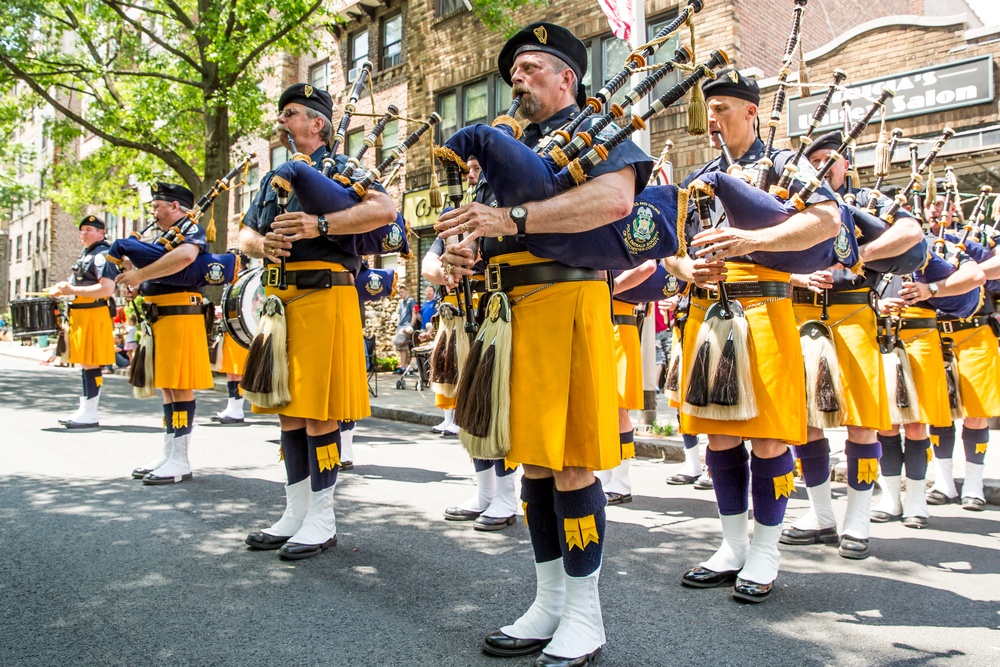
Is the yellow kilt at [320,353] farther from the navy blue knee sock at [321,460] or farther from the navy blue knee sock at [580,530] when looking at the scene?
the navy blue knee sock at [580,530]

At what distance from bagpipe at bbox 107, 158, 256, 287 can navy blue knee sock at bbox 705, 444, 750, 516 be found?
3956mm

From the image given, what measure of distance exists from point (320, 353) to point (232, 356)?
5662 mm

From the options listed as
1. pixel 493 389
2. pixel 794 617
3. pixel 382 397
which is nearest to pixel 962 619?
pixel 794 617

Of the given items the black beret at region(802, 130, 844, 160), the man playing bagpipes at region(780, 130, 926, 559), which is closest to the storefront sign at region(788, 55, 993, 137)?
the black beret at region(802, 130, 844, 160)

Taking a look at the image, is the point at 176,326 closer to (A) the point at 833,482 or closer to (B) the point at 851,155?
(B) the point at 851,155

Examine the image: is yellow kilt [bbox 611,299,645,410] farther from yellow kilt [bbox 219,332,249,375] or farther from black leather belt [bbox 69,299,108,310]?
black leather belt [bbox 69,299,108,310]

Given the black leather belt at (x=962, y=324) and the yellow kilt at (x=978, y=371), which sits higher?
the black leather belt at (x=962, y=324)

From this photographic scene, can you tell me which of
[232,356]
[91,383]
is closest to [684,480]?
[232,356]

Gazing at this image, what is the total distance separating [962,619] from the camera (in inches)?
119

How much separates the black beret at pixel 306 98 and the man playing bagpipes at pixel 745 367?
2011mm

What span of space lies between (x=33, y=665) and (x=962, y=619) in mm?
3455

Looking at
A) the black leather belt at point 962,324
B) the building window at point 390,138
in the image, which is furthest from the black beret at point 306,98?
the building window at point 390,138

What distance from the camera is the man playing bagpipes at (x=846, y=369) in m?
3.88

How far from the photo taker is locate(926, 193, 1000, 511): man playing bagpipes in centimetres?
520
